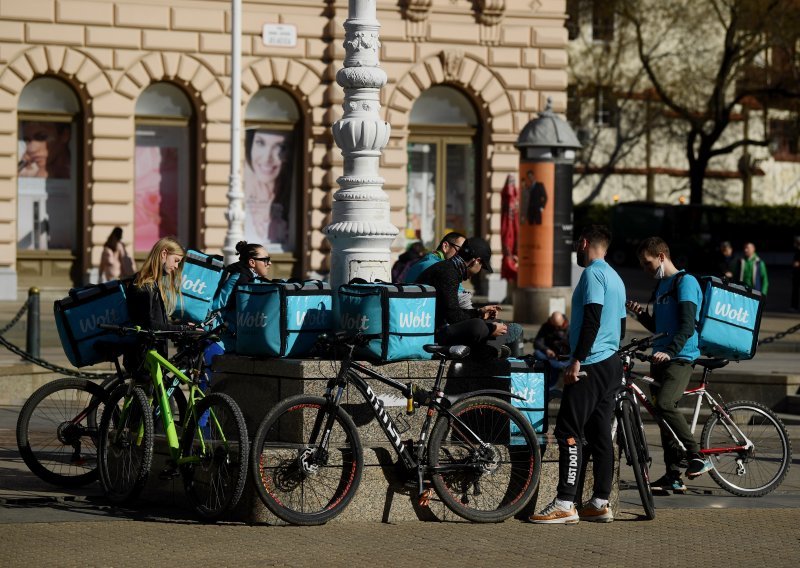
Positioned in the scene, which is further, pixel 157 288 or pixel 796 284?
pixel 796 284

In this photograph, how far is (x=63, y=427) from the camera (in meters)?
11.1

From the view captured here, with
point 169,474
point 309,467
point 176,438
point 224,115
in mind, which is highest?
point 224,115

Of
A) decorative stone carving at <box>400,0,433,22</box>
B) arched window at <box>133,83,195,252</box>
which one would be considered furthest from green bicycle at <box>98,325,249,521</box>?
decorative stone carving at <box>400,0,433,22</box>

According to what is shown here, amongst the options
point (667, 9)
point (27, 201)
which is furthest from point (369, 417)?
point (667, 9)

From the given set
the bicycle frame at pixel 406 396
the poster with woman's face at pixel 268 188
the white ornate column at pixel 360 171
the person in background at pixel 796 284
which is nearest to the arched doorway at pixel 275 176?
the poster with woman's face at pixel 268 188

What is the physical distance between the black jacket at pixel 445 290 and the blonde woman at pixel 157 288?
1.55 metres

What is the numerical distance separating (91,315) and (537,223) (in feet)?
50.9

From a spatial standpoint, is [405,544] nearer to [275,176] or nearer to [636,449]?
[636,449]

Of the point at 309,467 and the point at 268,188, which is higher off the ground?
the point at 268,188

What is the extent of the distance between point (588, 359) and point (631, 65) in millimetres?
49746

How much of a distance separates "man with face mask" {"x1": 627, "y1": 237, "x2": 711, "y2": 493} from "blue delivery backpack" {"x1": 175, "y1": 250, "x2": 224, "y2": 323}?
10.3 ft

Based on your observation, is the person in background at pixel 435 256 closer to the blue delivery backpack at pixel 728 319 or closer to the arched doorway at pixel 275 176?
the blue delivery backpack at pixel 728 319

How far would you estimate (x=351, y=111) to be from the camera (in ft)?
39.1

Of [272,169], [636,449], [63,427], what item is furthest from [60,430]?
[272,169]
